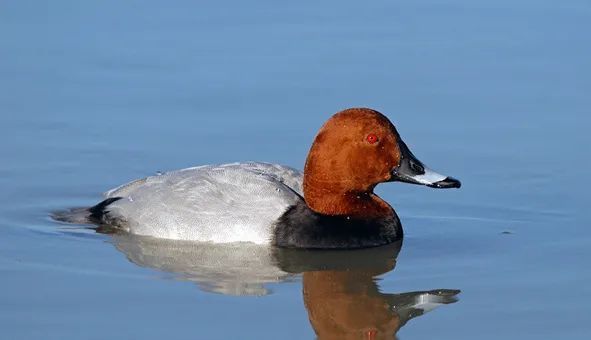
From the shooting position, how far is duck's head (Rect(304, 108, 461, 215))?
8648mm

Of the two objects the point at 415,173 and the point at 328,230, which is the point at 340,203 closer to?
the point at 328,230

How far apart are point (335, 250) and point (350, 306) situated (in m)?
1.00

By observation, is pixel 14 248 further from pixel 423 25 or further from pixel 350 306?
pixel 423 25

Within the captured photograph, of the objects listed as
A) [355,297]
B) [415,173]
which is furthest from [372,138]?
[355,297]

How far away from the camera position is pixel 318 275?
827 centimetres

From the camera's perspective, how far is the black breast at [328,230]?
8.68 m

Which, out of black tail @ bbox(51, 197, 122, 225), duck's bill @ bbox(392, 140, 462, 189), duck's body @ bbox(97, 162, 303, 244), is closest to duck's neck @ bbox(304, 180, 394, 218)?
duck's body @ bbox(97, 162, 303, 244)

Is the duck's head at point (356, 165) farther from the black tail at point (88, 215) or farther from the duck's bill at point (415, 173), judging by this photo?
the black tail at point (88, 215)

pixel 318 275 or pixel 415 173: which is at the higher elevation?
pixel 415 173

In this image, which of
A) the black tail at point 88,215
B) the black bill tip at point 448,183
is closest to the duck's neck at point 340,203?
the black bill tip at point 448,183

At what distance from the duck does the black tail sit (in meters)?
0.24

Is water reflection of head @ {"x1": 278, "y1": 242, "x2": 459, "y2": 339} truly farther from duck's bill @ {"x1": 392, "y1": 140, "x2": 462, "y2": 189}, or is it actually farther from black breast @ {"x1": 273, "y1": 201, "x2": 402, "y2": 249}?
duck's bill @ {"x1": 392, "y1": 140, "x2": 462, "y2": 189}

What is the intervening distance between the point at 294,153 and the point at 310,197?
1264 mm

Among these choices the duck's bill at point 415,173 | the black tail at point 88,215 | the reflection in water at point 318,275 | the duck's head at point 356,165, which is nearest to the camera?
the reflection in water at point 318,275
